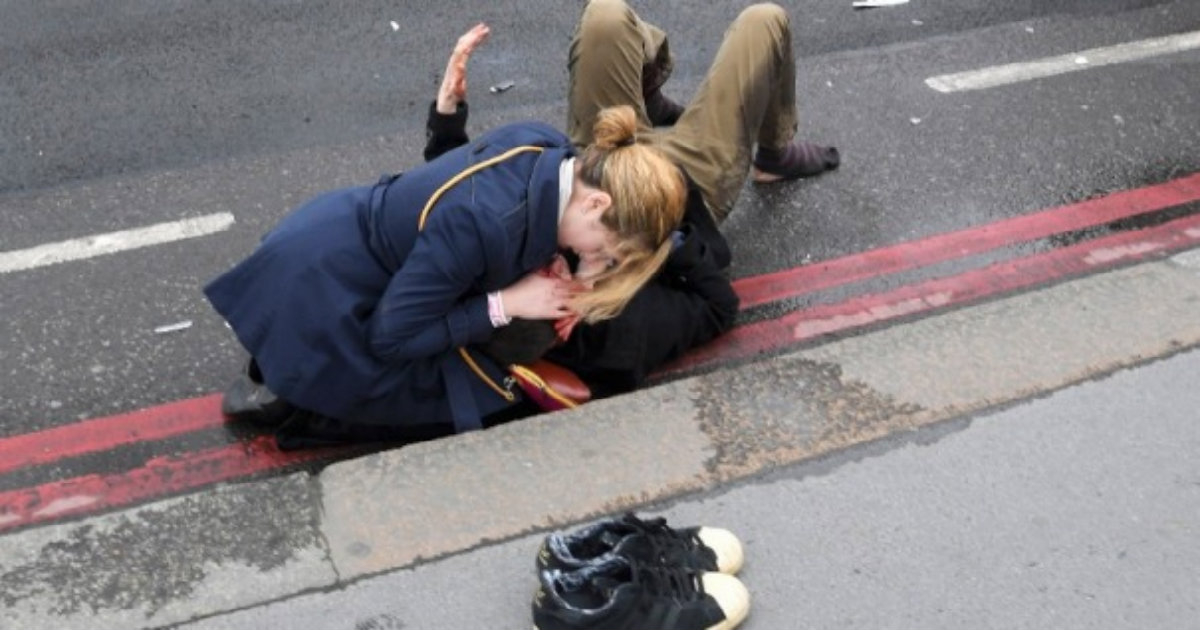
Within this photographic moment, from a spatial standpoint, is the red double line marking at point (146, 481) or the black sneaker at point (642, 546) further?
the red double line marking at point (146, 481)

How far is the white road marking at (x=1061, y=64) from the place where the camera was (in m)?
5.61

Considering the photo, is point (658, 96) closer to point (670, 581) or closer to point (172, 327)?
point (172, 327)

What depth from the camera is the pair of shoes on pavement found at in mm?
2840

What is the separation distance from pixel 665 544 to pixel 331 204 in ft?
4.17

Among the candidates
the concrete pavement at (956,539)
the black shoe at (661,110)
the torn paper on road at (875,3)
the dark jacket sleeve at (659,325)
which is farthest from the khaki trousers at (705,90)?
the torn paper on road at (875,3)

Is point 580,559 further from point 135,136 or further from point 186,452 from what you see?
point 135,136

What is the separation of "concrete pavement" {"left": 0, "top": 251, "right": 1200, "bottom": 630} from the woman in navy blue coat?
10.0 inches

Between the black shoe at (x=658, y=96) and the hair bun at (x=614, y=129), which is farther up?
the hair bun at (x=614, y=129)

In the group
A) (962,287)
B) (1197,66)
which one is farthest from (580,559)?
(1197,66)

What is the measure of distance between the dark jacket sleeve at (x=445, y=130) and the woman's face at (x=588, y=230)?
700 mm

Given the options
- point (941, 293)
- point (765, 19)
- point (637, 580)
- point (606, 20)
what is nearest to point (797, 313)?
point (941, 293)

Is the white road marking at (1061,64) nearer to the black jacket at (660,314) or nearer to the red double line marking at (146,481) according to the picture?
Answer: the black jacket at (660,314)

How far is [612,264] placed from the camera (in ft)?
11.3

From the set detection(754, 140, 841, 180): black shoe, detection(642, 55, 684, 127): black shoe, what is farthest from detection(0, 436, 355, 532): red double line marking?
detection(754, 140, 841, 180): black shoe
